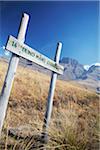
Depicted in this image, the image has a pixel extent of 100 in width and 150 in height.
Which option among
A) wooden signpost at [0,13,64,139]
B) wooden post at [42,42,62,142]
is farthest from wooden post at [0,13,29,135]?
wooden post at [42,42,62,142]

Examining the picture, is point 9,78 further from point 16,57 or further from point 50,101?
point 50,101

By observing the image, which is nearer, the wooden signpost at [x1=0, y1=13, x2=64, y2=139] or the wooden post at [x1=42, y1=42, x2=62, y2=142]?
the wooden signpost at [x1=0, y1=13, x2=64, y2=139]

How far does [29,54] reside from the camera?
3588 millimetres

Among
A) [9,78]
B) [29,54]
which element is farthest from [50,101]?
[9,78]

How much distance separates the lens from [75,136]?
3.44 m

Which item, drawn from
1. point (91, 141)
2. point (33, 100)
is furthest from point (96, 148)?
point (33, 100)

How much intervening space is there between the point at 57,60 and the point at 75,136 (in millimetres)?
1648

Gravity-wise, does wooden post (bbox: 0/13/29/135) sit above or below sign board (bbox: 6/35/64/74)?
below

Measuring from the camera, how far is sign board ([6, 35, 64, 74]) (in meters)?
3.17

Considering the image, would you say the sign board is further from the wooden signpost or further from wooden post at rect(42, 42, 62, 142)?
wooden post at rect(42, 42, 62, 142)

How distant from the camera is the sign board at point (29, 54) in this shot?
3172 mm

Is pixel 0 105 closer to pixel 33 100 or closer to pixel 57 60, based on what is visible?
pixel 57 60

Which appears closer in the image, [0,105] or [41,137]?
[0,105]

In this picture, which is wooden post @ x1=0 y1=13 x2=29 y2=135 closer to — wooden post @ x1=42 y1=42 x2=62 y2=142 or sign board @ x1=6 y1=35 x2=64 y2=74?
sign board @ x1=6 y1=35 x2=64 y2=74
